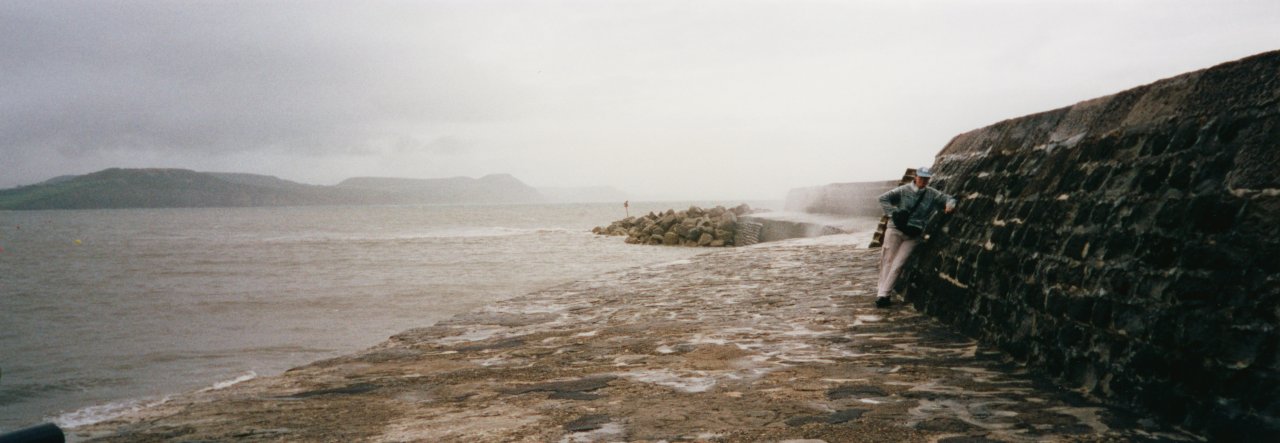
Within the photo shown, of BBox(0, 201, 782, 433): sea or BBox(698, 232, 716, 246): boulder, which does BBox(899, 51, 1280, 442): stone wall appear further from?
BBox(698, 232, 716, 246): boulder

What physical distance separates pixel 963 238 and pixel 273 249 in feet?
110

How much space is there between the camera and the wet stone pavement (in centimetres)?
339

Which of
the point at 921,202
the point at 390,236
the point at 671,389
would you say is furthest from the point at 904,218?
the point at 390,236

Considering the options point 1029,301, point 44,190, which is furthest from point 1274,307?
point 44,190

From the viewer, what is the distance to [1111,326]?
3463mm

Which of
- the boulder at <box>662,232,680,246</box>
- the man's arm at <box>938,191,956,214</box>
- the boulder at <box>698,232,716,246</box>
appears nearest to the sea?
the boulder at <box>662,232,680,246</box>

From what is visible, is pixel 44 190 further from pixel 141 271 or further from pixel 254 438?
pixel 254 438

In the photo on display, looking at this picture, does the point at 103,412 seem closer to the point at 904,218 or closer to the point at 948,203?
the point at 904,218

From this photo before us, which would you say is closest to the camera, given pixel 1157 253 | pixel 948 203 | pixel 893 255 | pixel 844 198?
pixel 1157 253

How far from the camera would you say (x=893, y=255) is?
683 centimetres

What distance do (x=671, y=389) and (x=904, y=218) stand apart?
3316 millimetres

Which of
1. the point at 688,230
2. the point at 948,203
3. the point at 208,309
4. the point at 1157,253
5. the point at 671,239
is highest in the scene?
the point at 948,203

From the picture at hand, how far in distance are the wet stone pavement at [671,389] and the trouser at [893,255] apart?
28 cm

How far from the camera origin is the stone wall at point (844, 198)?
20.9 metres
